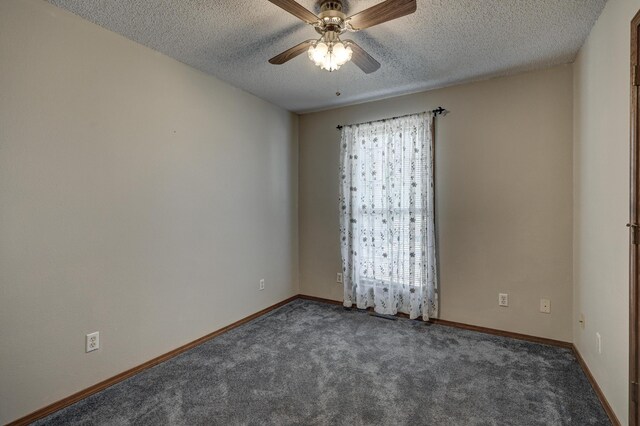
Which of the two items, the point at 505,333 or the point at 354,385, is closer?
the point at 354,385

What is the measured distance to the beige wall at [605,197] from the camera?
1.69 metres

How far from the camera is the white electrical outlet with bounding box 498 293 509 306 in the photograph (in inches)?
118

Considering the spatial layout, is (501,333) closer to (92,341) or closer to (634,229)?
(634,229)

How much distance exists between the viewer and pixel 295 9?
1.63m

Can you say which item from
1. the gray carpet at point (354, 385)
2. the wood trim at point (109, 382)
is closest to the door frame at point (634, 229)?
the gray carpet at point (354, 385)

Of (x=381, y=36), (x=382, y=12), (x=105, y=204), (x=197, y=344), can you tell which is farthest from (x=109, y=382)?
(x=381, y=36)

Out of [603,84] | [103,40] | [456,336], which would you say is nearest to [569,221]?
[603,84]

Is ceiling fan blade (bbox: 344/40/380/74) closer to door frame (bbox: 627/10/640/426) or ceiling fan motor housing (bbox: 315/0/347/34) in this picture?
ceiling fan motor housing (bbox: 315/0/347/34)

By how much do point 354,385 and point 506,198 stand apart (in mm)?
2157

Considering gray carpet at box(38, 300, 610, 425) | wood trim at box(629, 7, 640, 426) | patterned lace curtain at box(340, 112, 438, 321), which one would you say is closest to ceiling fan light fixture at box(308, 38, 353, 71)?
wood trim at box(629, 7, 640, 426)

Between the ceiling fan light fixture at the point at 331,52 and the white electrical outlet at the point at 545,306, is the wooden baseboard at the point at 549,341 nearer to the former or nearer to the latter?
the white electrical outlet at the point at 545,306

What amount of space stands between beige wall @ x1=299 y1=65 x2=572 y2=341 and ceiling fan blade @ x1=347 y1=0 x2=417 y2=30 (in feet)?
6.05

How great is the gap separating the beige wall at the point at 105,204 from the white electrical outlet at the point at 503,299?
253cm

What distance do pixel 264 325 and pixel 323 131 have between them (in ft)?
7.90
